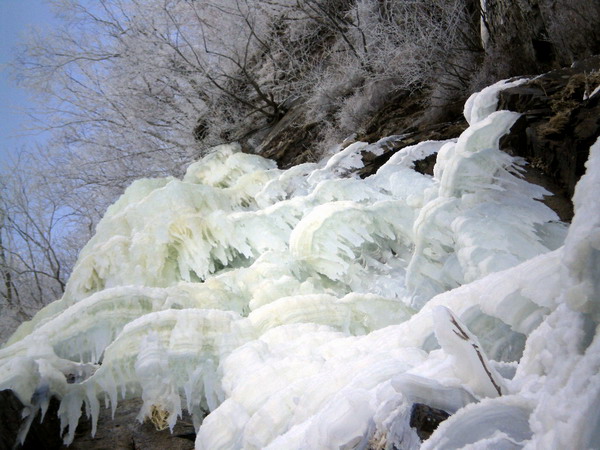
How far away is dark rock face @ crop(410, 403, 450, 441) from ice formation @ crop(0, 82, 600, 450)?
0.06 feet

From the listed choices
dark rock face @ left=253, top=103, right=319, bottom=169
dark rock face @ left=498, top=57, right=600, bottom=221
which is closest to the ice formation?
dark rock face @ left=498, top=57, right=600, bottom=221

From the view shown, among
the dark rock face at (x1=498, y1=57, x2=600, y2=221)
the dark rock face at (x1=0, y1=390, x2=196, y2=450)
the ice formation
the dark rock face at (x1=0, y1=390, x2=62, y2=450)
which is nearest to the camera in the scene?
the ice formation

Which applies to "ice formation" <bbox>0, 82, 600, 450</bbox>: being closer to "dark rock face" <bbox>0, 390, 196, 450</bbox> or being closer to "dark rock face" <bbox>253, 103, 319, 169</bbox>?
"dark rock face" <bbox>0, 390, 196, 450</bbox>

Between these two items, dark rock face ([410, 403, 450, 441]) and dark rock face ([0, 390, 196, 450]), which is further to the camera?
dark rock face ([0, 390, 196, 450])

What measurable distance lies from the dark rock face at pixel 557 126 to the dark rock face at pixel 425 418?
225 cm

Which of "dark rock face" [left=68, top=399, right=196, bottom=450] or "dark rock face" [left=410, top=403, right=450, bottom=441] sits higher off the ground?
"dark rock face" [left=410, top=403, right=450, bottom=441]

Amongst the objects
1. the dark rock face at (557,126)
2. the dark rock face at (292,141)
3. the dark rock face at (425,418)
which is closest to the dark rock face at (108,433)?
the dark rock face at (425,418)

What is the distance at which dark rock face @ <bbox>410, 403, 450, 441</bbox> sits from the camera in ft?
3.94

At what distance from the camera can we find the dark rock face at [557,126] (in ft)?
10.5

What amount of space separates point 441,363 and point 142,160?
965 centimetres

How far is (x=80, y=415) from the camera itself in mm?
2617

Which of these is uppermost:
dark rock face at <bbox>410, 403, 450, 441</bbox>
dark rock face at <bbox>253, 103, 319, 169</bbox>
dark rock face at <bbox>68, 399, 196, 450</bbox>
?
dark rock face at <bbox>253, 103, 319, 169</bbox>

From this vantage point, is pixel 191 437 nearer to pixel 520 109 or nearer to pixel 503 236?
pixel 503 236

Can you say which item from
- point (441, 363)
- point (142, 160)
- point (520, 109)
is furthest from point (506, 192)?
point (142, 160)
